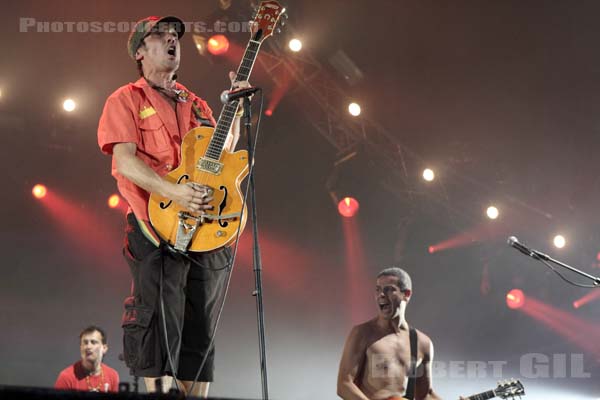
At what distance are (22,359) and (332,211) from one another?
3324 millimetres

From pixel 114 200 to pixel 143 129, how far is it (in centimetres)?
389

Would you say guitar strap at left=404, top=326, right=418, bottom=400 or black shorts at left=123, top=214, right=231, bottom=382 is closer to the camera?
black shorts at left=123, top=214, right=231, bottom=382

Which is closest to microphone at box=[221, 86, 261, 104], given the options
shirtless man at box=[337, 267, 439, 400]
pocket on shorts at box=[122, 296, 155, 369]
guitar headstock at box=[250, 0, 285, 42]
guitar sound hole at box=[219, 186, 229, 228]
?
guitar sound hole at box=[219, 186, 229, 228]

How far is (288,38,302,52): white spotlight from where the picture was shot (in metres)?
6.50

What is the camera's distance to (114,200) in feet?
21.9

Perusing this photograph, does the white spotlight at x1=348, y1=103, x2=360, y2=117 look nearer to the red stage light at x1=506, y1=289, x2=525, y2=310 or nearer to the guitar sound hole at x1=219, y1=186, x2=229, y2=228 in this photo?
the red stage light at x1=506, y1=289, x2=525, y2=310

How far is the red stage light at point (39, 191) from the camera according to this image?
251 inches

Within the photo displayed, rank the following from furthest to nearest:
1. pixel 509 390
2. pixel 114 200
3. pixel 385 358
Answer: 1. pixel 114 200
2. pixel 509 390
3. pixel 385 358

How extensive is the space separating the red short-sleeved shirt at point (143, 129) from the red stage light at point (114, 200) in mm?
3767

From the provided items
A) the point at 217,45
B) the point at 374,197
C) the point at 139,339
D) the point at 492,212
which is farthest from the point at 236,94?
the point at 492,212

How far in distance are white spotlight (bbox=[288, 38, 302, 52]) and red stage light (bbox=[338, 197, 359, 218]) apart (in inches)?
65.2

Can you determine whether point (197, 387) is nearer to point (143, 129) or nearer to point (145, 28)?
point (143, 129)

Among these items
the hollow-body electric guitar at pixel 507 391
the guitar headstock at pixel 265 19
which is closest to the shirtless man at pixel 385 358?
the hollow-body electric guitar at pixel 507 391

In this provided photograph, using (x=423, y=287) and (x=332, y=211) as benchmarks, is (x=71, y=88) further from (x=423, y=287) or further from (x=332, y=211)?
(x=423, y=287)
